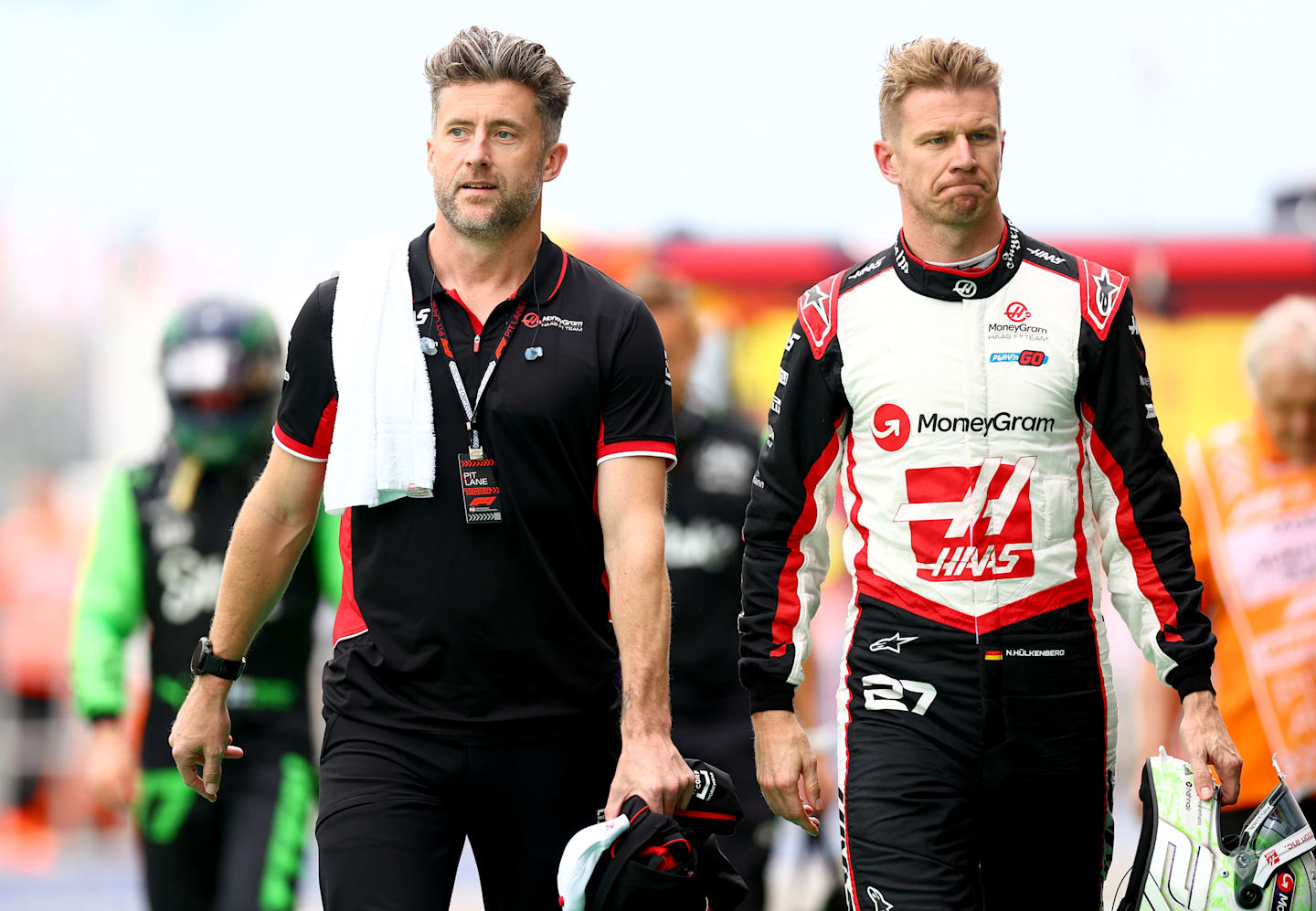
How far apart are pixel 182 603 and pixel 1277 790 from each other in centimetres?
357

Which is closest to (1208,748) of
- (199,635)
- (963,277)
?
(963,277)

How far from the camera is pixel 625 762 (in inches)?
153

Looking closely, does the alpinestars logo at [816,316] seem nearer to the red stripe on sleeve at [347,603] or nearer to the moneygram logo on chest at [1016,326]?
the moneygram logo on chest at [1016,326]

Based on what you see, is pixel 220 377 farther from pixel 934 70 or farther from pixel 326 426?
pixel 934 70

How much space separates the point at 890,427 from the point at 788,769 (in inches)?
32.8

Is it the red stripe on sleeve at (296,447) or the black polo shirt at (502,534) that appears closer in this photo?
the black polo shirt at (502,534)

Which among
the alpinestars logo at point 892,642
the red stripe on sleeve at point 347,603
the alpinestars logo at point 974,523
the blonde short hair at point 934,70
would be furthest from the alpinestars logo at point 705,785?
the blonde short hair at point 934,70

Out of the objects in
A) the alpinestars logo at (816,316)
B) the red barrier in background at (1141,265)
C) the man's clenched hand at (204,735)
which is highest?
the red barrier in background at (1141,265)

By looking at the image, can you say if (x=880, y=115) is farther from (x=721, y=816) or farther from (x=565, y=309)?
(x=721, y=816)

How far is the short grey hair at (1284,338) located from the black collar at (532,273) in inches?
112

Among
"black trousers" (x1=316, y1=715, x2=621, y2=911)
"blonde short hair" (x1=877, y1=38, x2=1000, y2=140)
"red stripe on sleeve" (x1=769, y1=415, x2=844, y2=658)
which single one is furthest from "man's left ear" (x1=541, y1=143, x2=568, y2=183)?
"black trousers" (x1=316, y1=715, x2=621, y2=911)

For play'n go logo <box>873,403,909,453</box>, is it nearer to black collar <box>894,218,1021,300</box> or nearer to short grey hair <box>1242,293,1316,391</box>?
black collar <box>894,218,1021,300</box>

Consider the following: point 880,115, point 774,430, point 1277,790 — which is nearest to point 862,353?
point 774,430

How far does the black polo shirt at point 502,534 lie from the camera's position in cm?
400
